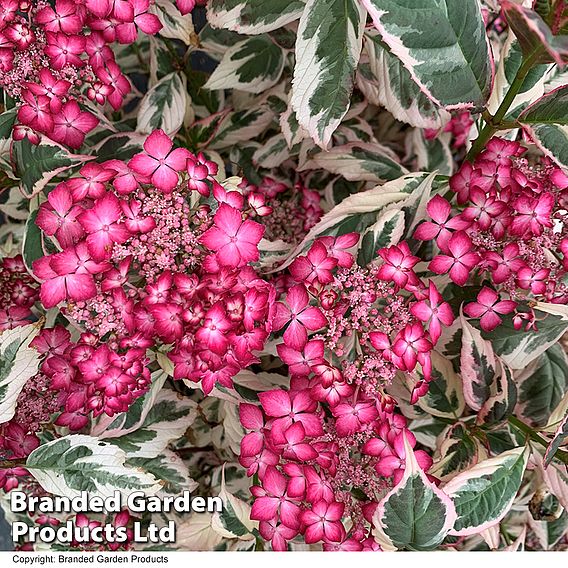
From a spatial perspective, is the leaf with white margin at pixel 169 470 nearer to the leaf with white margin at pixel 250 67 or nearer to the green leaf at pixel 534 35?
the leaf with white margin at pixel 250 67

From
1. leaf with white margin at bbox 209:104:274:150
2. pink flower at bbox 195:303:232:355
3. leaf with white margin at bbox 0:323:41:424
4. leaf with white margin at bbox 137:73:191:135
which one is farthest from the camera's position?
leaf with white margin at bbox 209:104:274:150

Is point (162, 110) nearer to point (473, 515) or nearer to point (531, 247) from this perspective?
point (531, 247)

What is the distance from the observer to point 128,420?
2.84ft

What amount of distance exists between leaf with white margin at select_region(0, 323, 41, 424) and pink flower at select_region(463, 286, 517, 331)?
0.51 metres

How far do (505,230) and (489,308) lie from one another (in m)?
0.09

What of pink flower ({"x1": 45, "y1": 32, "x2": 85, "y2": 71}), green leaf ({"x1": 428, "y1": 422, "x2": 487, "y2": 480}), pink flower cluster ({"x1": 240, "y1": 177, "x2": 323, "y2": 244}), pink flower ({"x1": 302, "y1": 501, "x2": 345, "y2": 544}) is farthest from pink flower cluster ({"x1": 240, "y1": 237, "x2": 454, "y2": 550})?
pink flower ({"x1": 45, "y1": 32, "x2": 85, "y2": 71})

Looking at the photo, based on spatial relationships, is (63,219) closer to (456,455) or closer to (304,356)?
(304,356)

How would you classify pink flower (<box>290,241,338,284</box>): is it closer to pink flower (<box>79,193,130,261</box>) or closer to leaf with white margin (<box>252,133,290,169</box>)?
pink flower (<box>79,193,130,261</box>)

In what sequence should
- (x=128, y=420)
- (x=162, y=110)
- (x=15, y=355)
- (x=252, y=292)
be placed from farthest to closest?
1. (x=162, y=110)
2. (x=128, y=420)
3. (x=15, y=355)
4. (x=252, y=292)

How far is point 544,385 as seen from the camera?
0.94 metres

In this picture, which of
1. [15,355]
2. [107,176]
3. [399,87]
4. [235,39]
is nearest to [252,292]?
[107,176]

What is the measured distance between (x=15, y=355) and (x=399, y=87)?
1.99 ft

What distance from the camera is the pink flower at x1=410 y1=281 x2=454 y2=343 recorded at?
0.69 meters

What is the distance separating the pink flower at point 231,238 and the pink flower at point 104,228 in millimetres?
83
